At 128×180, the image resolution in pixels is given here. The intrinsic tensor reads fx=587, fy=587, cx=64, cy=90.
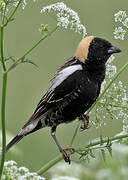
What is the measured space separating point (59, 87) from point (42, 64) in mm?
3396

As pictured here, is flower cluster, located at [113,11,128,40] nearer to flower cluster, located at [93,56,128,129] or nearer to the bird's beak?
flower cluster, located at [93,56,128,129]

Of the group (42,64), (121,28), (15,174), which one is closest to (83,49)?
(121,28)

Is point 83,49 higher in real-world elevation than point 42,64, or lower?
lower

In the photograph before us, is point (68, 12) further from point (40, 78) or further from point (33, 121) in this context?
point (40, 78)

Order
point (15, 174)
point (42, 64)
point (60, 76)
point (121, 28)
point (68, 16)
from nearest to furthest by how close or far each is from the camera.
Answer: point (15, 174), point (68, 16), point (121, 28), point (60, 76), point (42, 64)

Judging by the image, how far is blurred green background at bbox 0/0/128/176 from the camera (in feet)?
16.8

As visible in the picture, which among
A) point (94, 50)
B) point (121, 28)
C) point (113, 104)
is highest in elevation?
point (94, 50)

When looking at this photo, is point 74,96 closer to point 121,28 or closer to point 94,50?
point 94,50

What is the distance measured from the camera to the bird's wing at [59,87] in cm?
296

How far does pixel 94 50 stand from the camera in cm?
314

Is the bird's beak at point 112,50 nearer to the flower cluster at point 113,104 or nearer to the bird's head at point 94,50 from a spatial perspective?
the bird's head at point 94,50

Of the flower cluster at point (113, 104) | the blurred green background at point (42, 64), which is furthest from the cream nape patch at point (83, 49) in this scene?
the blurred green background at point (42, 64)

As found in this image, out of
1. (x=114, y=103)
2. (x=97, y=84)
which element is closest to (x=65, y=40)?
(x=97, y=84)

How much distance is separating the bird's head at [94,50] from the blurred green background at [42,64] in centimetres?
161
